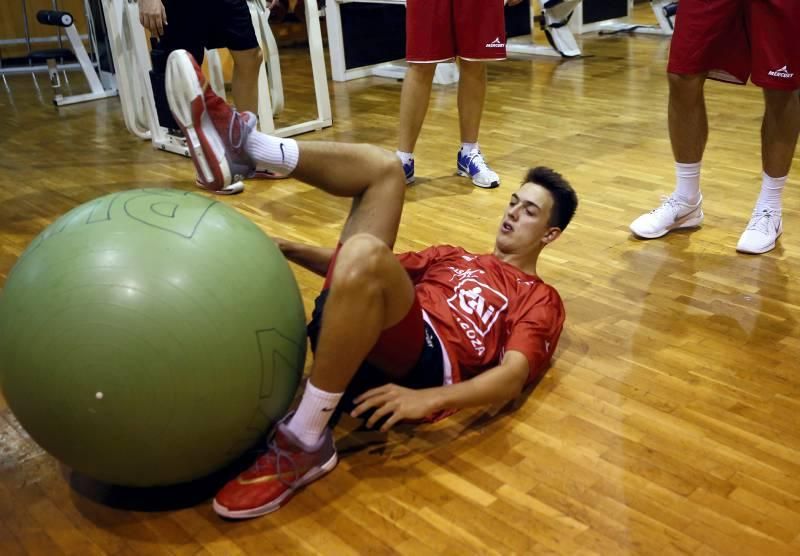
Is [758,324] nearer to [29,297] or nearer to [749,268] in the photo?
[749,268]

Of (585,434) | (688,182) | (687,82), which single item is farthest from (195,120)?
(688,182)

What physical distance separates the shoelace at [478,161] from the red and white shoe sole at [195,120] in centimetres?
168

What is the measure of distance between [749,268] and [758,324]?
0.37 m

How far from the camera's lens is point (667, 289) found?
98.3 inches

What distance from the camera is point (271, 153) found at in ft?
6.35

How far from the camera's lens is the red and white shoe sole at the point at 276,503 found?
1.62 metres

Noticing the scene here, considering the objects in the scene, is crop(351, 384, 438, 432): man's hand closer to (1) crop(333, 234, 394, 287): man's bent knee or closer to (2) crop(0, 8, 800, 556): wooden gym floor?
(2) crop(0, 8, 800, 556): wooden gym floor

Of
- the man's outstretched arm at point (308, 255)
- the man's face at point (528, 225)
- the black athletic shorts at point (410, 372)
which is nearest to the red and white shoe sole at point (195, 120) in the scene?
the man's outstretched arm at point (308, 255)

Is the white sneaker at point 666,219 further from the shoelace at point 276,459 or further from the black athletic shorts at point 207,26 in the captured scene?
the black athletic shorts at point 207,26

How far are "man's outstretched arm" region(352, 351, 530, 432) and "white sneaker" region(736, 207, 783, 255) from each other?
122 centimetres

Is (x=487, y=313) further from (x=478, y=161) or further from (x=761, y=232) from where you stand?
(x=478, y=161)

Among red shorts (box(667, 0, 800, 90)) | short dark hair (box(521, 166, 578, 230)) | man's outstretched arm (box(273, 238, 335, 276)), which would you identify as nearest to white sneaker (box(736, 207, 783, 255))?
red shorts (box(667, 0, 800, 90))

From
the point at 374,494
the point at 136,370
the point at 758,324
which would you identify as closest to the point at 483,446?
the point at 374,494

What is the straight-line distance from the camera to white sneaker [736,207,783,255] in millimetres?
2682
